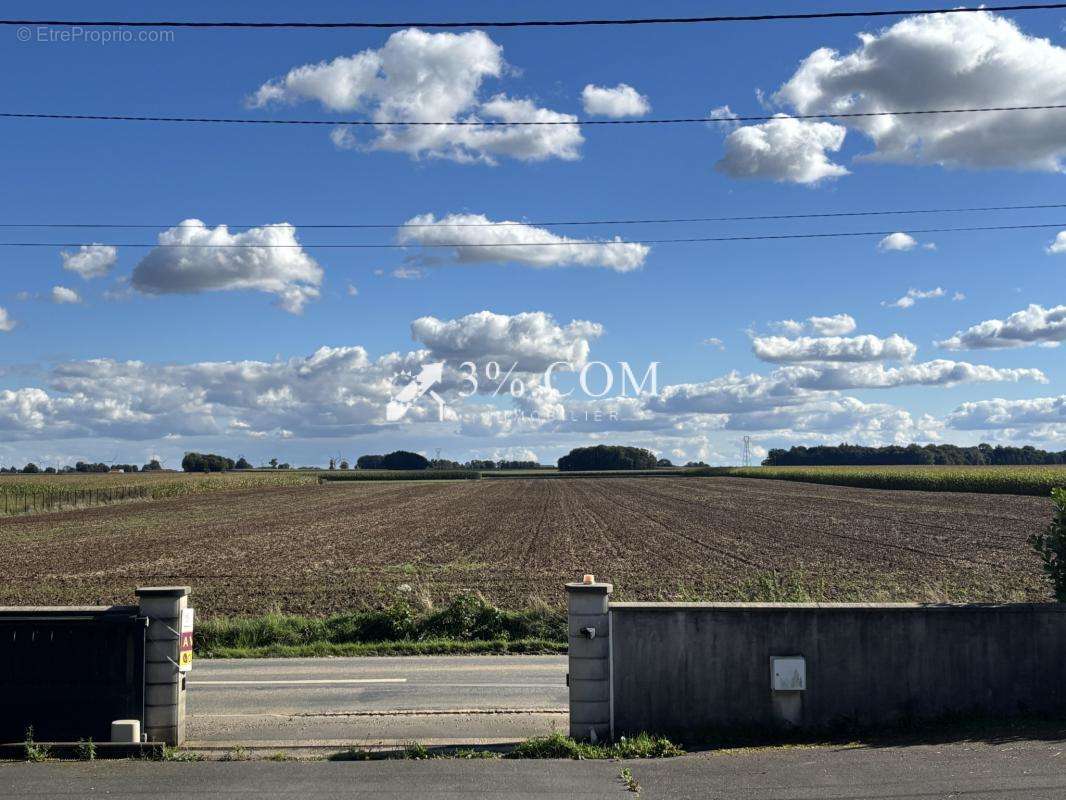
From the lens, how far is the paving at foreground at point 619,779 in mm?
8273

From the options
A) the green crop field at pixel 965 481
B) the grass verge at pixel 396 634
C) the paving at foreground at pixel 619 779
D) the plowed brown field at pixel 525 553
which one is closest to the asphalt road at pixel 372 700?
the grass verge at pixel 396 634

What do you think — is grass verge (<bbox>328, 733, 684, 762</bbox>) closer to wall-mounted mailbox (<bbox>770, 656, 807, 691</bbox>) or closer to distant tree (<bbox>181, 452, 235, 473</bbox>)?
wall-mounted mailbox (<bbox>770, 656, 807, 691</bbox>)

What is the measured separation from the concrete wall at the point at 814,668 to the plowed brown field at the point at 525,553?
29.3ft

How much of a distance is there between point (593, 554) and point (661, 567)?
5.17m

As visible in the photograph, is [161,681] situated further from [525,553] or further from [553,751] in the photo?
[525,553]

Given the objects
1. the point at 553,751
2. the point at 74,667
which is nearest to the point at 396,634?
the point at 74,667

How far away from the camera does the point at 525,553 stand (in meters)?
35.1

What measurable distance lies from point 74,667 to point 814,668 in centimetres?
771

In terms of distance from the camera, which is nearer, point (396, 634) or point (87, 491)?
point (396, 634)

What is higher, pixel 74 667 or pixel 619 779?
pixel 74 667

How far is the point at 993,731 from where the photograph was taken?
32.9 ft

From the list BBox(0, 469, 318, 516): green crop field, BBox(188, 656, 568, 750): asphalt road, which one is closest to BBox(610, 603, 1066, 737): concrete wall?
BBox(188, 656, 568, 750): asphalt road

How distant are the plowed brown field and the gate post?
1009 cm

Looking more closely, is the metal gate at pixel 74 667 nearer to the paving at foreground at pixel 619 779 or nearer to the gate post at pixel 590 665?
the paving at foreground at pixel 619 779
